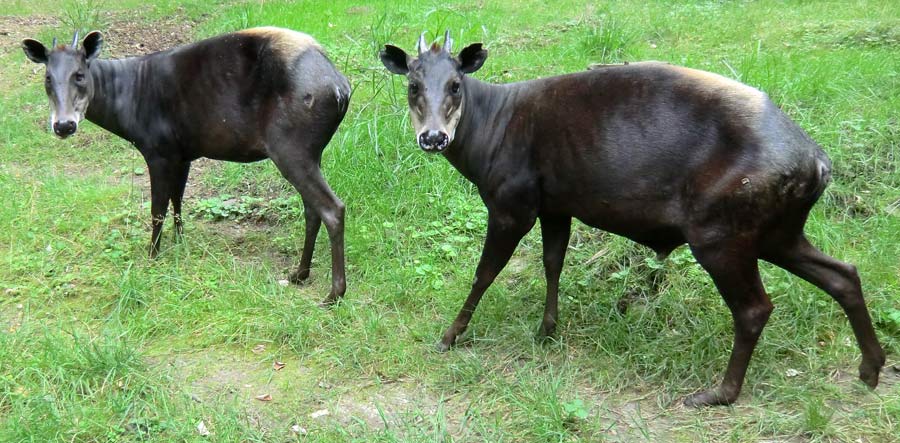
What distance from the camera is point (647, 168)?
3.86 metres

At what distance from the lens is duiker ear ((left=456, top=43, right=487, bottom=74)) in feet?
14.3

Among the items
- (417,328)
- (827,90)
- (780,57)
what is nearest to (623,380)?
(417,328)

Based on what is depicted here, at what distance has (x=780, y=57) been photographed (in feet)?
24.7

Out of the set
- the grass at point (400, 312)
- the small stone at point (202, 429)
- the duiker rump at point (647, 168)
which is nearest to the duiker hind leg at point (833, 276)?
the duiker rump at point (647, 168)

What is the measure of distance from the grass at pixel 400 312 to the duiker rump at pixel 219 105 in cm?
53

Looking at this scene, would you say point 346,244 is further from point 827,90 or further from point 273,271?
point 827,90

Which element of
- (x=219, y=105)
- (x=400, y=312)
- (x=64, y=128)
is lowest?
(x=400, y=312)

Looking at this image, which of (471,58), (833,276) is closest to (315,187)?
(471,58)

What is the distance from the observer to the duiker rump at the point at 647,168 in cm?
358

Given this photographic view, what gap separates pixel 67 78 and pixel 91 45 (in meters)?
0.33

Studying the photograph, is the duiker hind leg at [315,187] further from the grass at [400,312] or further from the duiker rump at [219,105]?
the grass at [400,312]

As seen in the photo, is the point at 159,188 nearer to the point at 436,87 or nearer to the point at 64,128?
the point at 64,128

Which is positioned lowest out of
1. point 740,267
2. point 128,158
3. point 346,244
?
point 128,158

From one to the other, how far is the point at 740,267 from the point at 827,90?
357 centimetres
